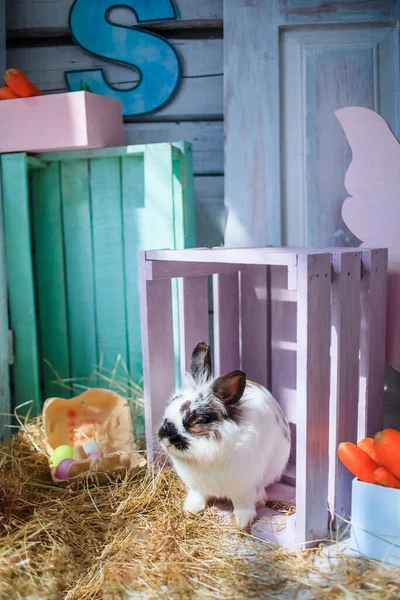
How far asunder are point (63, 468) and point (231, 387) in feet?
A: 2.39

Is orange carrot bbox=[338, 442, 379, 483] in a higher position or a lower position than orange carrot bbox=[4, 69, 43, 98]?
lower

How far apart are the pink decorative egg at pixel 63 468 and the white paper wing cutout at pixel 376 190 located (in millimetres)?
1131

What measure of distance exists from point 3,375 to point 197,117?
1363mm

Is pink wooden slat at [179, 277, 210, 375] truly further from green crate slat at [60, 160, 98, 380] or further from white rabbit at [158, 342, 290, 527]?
green crate slat at [60, 160, 98, 380]

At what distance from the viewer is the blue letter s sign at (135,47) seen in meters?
2.57

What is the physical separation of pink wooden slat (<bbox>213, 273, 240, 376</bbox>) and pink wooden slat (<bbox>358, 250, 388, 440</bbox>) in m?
0.59

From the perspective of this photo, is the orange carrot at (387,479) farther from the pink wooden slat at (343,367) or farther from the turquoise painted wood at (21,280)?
the turquoise painted wood at (21,280)

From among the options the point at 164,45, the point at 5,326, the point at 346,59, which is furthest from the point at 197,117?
the point at 5,326

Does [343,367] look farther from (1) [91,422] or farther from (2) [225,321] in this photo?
Answer: (1) [91,422]

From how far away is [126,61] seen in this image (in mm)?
2600

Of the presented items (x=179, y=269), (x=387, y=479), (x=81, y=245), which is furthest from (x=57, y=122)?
(x=387, y=479)

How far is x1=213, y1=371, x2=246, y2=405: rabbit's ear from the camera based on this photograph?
1698mm

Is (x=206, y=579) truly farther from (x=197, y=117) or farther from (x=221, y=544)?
(x=197, y=117)

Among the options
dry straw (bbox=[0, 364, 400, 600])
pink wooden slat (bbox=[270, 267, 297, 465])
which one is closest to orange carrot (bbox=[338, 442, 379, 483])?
dry straw (bbox=[0, 364, 400, 600])
